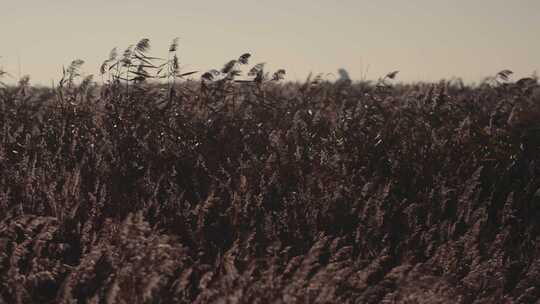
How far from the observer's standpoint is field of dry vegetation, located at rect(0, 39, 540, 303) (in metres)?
3.62

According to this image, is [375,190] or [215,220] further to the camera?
[375,190]

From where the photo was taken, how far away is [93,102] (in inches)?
251

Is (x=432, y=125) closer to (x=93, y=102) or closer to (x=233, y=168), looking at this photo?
(x=233, y=168)

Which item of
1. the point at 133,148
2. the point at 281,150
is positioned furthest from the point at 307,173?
the point at 133,148

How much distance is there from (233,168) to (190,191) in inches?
16.0

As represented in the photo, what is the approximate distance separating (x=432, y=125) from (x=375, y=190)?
128 centimetres

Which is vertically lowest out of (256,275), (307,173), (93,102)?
(256,275)

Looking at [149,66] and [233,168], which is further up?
[149,66]

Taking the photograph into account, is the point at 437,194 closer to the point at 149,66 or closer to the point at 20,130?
the point at 149,66

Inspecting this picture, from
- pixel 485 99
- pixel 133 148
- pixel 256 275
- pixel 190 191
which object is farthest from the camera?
pixel 485 99

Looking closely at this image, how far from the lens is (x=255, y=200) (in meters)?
4.79

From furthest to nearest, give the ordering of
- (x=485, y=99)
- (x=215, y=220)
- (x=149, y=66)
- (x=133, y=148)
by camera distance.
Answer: (x=485, y=99)
(x=149, y=66)
(x=133, y=148)
(x=215, y=220)

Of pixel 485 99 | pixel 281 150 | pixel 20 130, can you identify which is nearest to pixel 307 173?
pixel 281 150

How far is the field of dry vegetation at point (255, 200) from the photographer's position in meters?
3.62
